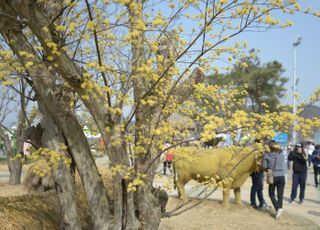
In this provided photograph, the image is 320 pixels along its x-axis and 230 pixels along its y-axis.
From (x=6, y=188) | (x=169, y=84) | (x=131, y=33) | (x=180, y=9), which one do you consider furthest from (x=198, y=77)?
(x=6, y=188)

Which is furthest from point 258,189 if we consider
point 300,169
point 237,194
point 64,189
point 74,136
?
point 74,136

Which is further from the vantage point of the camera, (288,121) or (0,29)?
(0,29)

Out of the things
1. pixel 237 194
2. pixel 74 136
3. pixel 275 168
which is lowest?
pixel 237 194

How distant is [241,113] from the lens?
4117 millimetres

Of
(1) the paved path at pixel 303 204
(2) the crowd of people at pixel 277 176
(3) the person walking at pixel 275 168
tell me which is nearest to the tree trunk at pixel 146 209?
(1) the paved path at pixel 303 204

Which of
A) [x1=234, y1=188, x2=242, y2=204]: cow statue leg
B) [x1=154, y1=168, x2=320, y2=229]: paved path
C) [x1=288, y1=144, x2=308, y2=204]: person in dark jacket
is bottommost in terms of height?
[x1=154, y1=168, x2=320, y2=229]: paved path

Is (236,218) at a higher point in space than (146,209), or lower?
lower

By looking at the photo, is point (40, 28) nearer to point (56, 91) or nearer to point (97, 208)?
point (56, 91)

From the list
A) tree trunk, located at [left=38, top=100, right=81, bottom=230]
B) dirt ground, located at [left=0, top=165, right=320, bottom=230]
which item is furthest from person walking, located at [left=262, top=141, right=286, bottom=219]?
tree trunk, located at [left=38, top=100, right=81, bottom=230]

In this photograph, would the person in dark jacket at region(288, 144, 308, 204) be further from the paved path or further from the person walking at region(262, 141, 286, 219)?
→ the person walking at region(262, 141, 286, 219)

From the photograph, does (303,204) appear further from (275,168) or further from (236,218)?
(236,218)

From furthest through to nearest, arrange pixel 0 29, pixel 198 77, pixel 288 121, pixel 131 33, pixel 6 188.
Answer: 1. pixel 6 188
2. pixel 198 77
3. pixel 0 29
4. pixel 288 121
5. pixel 131 33

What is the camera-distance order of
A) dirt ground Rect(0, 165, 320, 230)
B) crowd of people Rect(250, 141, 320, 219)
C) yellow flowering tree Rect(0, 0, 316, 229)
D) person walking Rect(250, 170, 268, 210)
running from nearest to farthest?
yellow flowering tree Rect(0, 0, 316, 229)
dirt ground Rect(0, 165, 320, 230)
crowd of people Rect(250, 141, 320, 219)
person walking Rect(250, 170, 268, 210)

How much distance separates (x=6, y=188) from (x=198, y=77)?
8282 millimetres
